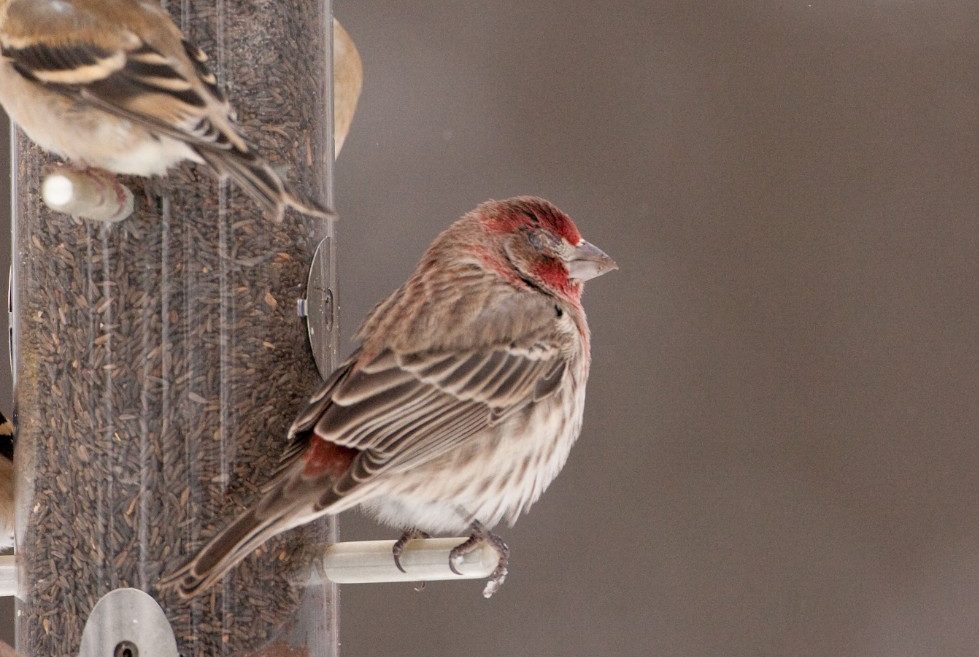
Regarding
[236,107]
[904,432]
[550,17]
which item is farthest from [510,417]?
[550,17]

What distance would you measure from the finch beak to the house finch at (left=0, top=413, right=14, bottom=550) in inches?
77.2

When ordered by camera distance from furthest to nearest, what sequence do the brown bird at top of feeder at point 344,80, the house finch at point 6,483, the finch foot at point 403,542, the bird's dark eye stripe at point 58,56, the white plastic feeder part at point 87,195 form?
the brown bird at top of feeder at point 344,80 < the house finch at point 6,483 < the finch foot at point 403,542 < the bird's dark eye stripe at point 58,56 < the white plastic feeder part at point 87,195

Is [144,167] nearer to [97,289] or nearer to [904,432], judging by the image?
[97,289]

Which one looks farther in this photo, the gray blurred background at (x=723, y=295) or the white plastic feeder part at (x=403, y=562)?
the gray blurred background at (x=723, y=295)

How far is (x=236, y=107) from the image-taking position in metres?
5.12

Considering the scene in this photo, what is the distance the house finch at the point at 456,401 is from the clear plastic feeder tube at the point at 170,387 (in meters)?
0.20

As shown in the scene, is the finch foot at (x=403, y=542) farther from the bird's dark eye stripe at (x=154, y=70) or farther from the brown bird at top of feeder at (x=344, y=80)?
the brown bird at top of feeder at (x=344, y=80)

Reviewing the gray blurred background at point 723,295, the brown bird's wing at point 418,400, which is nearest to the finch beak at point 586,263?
the brown bird's wing at point 418,400

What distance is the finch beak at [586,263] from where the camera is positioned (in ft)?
19.9

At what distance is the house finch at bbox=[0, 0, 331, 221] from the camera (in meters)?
4.53

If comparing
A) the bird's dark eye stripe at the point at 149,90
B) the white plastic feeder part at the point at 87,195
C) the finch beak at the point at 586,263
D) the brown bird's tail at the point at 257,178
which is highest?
the bird's dark eye stripe at the point at 149,90

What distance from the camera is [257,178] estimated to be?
4480 millimetres

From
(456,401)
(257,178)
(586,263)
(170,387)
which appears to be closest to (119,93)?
(257,178)

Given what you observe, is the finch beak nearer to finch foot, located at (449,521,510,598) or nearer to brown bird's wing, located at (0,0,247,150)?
finch foot, located at (449,521,510,598)
